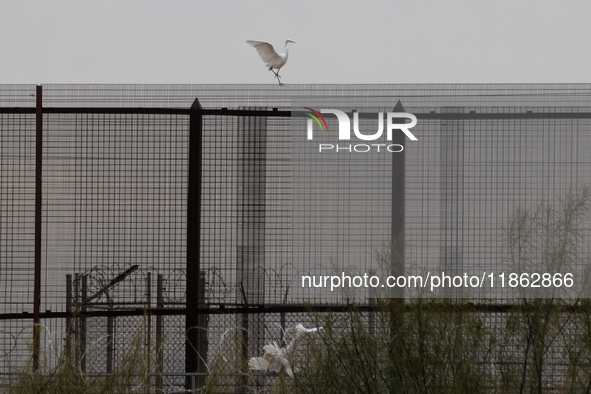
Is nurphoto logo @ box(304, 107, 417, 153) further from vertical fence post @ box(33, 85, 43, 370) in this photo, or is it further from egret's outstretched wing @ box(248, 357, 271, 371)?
vertical fence post @ box(33, 85, 43, 370)

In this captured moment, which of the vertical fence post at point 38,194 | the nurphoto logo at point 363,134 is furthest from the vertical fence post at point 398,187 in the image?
the vertical fence post at point 38,194

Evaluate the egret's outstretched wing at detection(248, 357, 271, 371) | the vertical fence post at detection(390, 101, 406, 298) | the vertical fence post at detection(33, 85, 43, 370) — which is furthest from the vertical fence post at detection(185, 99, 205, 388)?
the vertical fence post at detection(390, 101, 406, 298)

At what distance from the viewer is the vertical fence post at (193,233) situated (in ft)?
13.8

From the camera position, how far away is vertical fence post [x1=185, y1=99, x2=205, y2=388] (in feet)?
13.8

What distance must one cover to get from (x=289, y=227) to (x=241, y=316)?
777 mm
